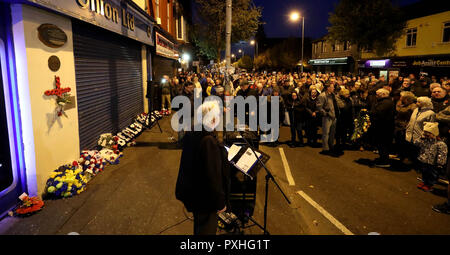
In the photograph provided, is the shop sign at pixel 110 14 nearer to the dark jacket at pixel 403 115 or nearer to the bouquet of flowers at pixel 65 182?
the bouquet of flowers at pixel 65 182

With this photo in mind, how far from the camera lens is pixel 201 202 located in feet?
10.5

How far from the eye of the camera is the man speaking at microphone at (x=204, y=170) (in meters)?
3.12

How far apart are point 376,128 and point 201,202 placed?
6281mm

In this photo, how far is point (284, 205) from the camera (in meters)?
5.42

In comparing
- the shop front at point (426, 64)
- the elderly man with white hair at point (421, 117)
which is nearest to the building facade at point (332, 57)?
the shop front at point (426, 64)

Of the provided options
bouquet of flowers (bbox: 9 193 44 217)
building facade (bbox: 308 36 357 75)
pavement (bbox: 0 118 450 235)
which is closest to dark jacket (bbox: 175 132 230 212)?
pavement (bbox: 0 118 450 235)

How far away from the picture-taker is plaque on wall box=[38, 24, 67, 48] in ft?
17.3

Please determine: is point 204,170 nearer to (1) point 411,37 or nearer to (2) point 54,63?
(2) point 54,63

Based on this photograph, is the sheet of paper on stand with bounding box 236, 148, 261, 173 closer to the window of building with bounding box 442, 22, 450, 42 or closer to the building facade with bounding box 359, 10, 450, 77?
the building facade with bounding box 359, 10, 450, 77

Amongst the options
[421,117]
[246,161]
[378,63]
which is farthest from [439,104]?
[378,63]

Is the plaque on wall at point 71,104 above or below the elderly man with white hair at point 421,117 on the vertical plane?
above

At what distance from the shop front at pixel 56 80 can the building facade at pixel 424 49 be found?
26.5m

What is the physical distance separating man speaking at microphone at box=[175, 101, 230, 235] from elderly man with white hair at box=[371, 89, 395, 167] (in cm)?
591
